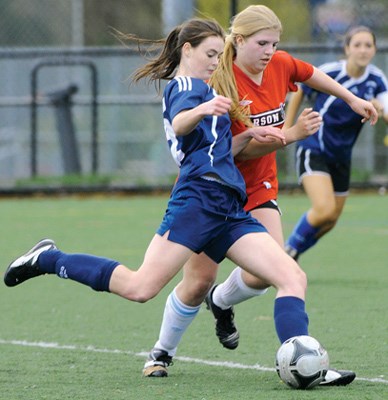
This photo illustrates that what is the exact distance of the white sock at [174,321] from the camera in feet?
18.4

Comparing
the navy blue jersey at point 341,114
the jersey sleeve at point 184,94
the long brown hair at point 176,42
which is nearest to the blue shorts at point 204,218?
the jersey sleeve at point 184,94

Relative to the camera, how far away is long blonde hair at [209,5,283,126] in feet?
18.0

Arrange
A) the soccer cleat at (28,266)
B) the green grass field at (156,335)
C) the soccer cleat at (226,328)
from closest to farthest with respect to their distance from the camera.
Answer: the green grass field at (156,335)
the soccer cleat at (28,266)
the soccer cleat at (226,328)

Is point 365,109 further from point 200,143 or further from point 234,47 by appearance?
point 200,143

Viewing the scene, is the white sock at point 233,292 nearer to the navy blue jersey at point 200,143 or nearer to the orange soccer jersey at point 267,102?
the orange soccer jersey at point 267,102

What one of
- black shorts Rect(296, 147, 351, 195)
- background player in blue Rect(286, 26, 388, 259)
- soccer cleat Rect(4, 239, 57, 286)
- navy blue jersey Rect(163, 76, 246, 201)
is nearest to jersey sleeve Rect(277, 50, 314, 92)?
navy blue jersey Rect(163, 76, 246, 201)

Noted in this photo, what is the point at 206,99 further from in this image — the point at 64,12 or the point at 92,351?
the point at 64,12

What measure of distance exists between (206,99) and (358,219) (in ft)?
28.5

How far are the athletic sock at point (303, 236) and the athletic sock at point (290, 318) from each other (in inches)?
152

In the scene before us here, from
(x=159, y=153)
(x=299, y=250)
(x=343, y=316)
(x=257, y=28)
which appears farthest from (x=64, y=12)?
(x=257, y=28)

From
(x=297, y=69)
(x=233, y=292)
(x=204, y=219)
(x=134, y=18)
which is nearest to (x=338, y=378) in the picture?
(x=204, y=219)

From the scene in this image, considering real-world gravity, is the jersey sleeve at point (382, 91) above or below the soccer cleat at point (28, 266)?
above

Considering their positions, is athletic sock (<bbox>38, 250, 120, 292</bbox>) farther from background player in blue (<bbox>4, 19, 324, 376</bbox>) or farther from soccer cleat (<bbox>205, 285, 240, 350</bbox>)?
soccer cleat (<bbox>205, 285, 240, 350</bbox>)

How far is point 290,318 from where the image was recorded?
5.12 m
